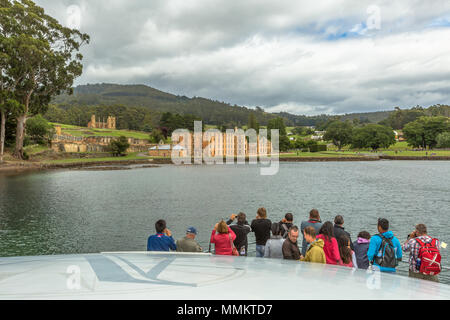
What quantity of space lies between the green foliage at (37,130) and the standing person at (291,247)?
87.0 meters

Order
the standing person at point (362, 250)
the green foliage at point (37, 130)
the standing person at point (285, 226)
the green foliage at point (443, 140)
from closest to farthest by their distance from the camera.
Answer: the standing person at point (362, 250), the standing person at point (285, 226), the green foliage at point (37, 130), the green foliage at point (443, 140)

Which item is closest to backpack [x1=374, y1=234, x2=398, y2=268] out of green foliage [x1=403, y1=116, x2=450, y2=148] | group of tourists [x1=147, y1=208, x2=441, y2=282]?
group of tourists [x1=147, y1=208, x2=441, y2=282]

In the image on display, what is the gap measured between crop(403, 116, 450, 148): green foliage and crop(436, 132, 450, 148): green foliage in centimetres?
343

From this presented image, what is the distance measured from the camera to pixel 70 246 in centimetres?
1423

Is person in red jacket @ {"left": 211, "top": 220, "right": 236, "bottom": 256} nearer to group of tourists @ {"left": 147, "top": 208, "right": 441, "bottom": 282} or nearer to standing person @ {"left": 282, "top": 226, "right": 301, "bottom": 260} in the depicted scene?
group of tourists @ {"left": 147, "top": 208, "right": 441, "bottom": 282}

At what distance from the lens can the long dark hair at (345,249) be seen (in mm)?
6756

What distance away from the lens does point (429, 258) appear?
6.22 metres

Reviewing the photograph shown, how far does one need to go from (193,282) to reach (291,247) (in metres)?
3.27

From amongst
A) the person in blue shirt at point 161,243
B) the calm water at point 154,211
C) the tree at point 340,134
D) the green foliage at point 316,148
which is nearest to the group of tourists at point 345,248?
the person in blue shirt at point 161,243

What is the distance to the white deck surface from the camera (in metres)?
3.49

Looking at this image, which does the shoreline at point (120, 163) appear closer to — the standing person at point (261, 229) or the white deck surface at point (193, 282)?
the standing person at point (261, 229)
